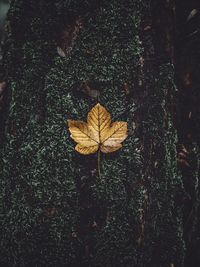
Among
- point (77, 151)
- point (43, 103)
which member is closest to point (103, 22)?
point (43, 103)

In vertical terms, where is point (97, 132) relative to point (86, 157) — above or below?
above

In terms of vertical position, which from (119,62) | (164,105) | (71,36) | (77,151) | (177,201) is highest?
(71,36)

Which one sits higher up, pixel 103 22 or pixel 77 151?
pixel 103 22

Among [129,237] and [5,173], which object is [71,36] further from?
[129,237]

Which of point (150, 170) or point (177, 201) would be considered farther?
point (177, 201)
